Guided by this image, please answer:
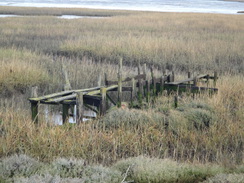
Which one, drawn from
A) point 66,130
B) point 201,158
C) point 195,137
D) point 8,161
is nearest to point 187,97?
point 195,137

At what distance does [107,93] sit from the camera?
12578mm

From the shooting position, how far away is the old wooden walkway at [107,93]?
372 inches

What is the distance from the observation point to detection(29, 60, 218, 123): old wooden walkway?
945cm

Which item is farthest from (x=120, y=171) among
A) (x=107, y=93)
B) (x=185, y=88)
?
(x=185, y=88)

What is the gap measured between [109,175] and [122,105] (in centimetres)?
438

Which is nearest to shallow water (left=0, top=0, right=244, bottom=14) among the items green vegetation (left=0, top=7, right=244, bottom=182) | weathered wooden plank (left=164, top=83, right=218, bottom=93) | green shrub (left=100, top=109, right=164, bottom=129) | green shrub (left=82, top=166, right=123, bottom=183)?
weathered wooden plank (left=164, top=83, right=218, bottom=93)

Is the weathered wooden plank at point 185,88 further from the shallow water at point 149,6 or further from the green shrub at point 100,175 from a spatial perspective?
the shallow water at point 149,6

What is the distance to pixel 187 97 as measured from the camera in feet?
38.5

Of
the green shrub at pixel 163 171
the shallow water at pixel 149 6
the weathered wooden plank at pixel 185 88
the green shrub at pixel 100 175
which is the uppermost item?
the weathered wooden plank at pixel 185 88

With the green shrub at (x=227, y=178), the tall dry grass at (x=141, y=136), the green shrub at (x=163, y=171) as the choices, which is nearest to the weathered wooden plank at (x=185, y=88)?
the tall dry grass at (x=141, y=136)

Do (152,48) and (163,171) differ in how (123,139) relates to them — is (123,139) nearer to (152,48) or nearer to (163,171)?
(163,171)

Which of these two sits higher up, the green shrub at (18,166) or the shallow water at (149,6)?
the green shrub at (18,166)

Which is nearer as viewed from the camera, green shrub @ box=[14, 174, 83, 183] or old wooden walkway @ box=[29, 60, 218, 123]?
green shrub @ box=[14, 174, 83, 183]

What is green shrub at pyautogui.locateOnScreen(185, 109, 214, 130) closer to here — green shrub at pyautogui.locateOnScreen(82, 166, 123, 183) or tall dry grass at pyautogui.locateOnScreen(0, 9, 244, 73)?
green shrub at pyautogui.locateOnScreen(82, 166, 123, 183)
